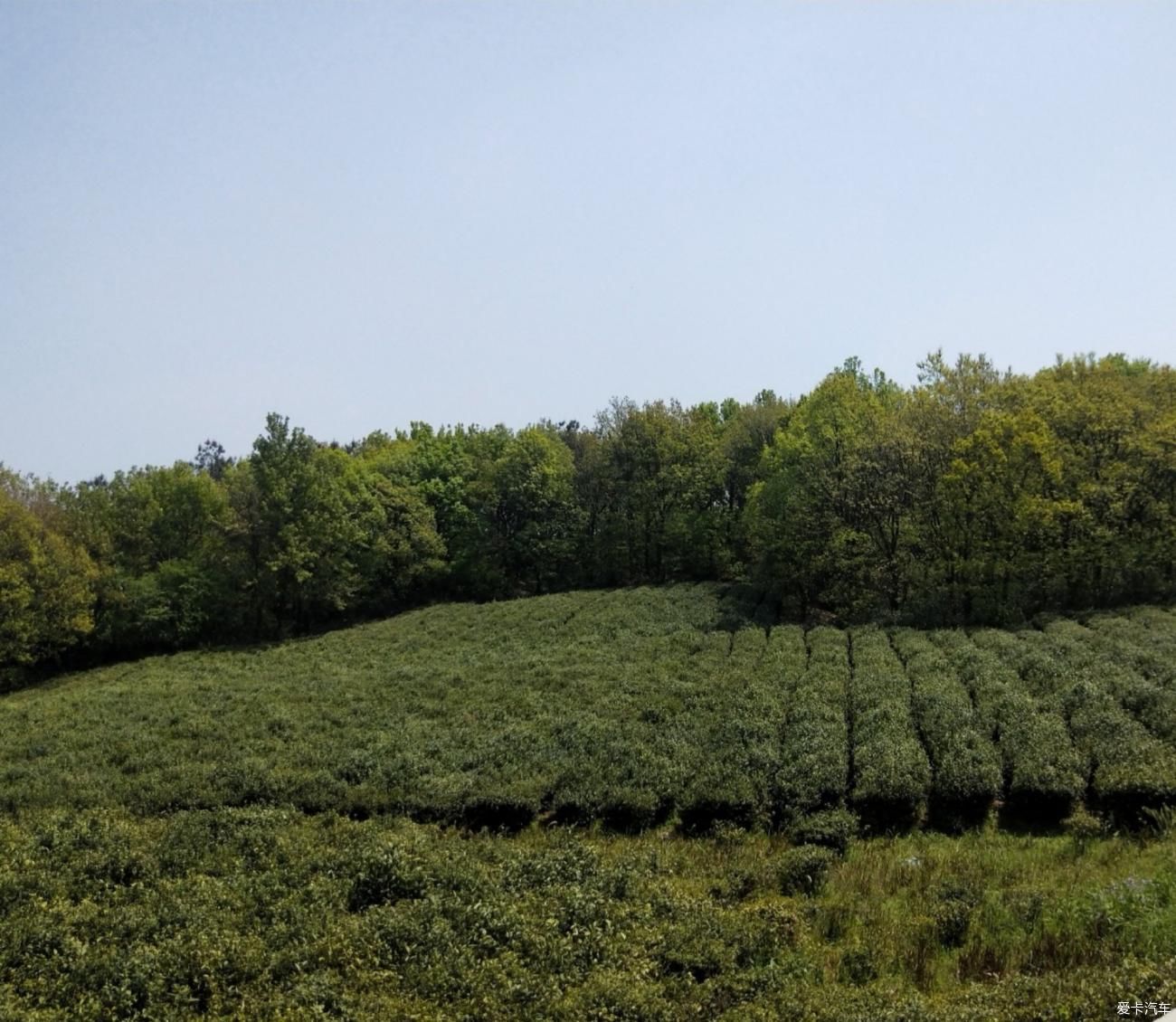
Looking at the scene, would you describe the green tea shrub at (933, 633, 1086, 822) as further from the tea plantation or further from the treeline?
the treeline

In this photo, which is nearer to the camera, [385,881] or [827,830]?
[385,881]

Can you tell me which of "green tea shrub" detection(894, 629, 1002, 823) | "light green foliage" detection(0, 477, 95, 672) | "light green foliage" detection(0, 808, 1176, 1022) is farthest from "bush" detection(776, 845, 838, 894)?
"light green foliage" detection(0, 477, 95, 672)

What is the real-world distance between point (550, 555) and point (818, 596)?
1935 cm

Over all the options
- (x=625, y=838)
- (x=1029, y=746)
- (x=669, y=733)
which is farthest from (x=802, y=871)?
(x=1029, y=746)

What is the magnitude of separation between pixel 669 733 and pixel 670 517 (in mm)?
30373

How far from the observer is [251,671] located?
33.8m

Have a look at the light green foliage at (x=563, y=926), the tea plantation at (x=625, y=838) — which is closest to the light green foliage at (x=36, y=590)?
the tea plantation at (x=625, y=838)

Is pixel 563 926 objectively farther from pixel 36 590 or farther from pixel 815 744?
pixel 36 590

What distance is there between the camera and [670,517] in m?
49.2

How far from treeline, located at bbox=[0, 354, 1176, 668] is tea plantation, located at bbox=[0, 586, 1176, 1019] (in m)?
6.38

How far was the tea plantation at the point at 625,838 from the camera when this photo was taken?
30.8 feet

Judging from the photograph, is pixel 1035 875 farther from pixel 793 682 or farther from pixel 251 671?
pixel 251 671

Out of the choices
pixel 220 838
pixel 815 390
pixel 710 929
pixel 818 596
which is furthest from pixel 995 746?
pixel 815 390

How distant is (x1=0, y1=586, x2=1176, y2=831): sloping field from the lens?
1590cm
